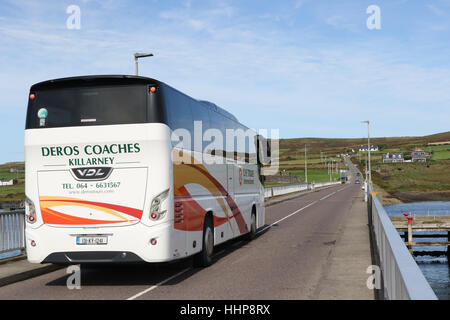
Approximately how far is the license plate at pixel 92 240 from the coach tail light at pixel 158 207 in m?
0.88

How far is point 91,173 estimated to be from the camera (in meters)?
9.42

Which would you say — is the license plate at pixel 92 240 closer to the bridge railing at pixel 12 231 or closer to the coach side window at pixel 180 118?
the coach side window at pixel 180 118

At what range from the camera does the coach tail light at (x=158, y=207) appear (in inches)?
362

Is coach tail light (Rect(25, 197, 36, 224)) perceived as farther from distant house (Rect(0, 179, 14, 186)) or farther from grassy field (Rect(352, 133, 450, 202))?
distant house (Rect(0, 179, 14, 186))

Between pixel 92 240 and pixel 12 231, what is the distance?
4116mm

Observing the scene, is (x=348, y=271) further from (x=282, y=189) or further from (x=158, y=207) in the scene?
(x=282, y=189)

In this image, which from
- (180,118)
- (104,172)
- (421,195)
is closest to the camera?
(104,172)

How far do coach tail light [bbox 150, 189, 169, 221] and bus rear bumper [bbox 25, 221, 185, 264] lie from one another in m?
0.16

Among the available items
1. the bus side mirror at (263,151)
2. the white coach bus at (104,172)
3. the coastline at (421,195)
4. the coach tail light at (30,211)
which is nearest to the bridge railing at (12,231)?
the coach tail light at (30,211)

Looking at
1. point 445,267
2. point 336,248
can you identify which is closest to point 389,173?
point 445,267

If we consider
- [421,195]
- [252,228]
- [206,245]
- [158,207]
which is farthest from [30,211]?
[421,195]

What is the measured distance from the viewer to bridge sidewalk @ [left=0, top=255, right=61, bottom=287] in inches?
399

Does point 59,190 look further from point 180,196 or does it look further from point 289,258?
point 289,258

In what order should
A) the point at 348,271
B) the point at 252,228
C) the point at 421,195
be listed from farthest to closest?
1. the point at 421,195
2. the point at 252,228
3. the point at 348,271
